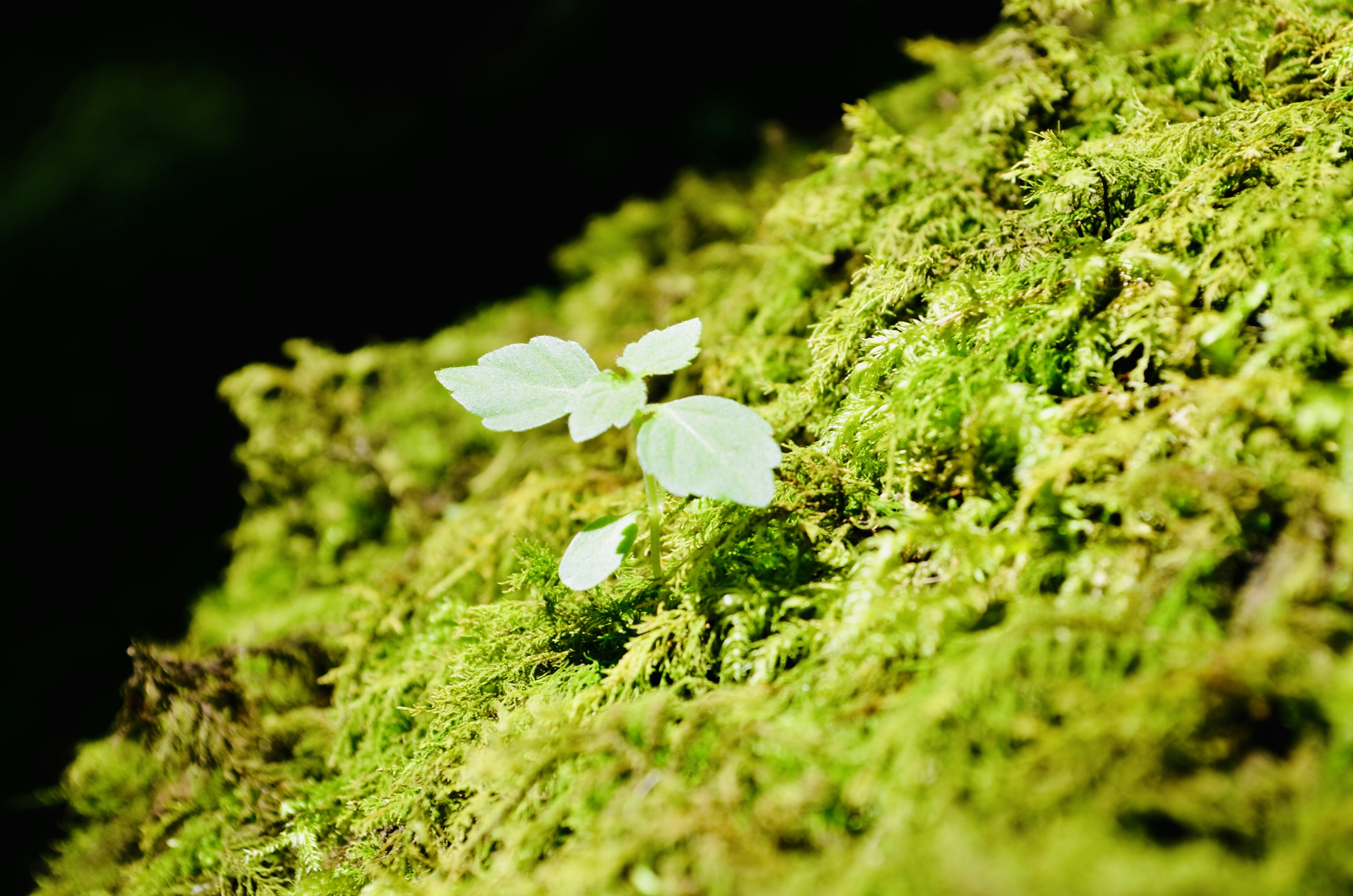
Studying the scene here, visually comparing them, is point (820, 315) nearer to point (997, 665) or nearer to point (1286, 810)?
point (997, 665)

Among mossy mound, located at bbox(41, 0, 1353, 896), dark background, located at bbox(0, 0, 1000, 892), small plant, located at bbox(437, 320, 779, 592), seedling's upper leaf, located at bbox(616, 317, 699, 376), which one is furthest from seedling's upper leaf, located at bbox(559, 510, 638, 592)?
dark background, located at bbox(0, 0, 1000, 892)

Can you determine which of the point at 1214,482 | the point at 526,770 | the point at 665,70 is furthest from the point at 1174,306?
the point at 665,70

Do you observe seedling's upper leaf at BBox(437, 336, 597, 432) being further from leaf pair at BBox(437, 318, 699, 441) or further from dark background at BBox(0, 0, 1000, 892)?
dark background at BBox(0, 0, 1000, 892)

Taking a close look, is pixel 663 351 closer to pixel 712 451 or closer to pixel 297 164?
pixel 712 451

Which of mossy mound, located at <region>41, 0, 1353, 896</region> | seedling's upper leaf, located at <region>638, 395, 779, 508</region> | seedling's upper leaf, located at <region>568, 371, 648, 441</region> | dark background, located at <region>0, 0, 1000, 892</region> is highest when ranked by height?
dark background, located at <region>0, 0, 1000, 892</region>

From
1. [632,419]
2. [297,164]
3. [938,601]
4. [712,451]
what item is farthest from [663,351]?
[297,164]
